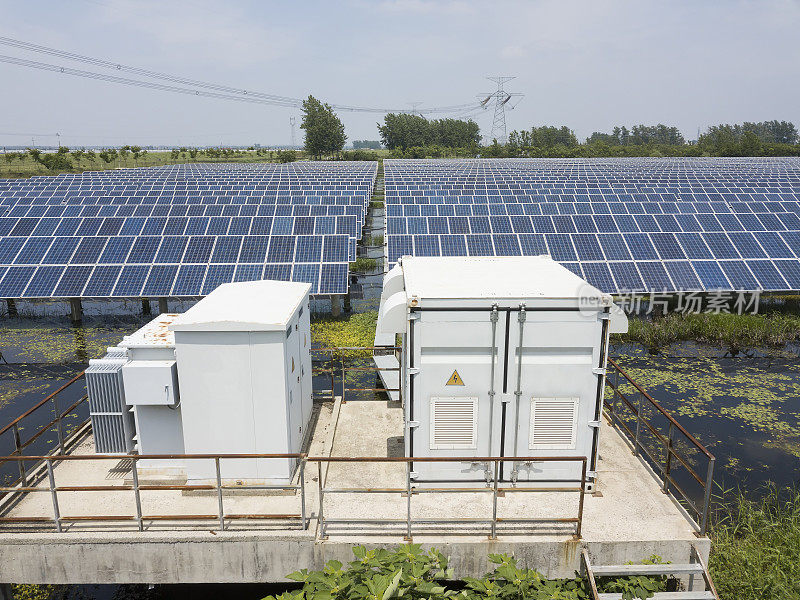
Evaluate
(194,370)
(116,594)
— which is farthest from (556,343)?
(116,594)

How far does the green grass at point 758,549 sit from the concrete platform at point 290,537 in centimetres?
112

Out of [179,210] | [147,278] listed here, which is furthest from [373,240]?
[147,278]

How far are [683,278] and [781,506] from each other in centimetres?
994

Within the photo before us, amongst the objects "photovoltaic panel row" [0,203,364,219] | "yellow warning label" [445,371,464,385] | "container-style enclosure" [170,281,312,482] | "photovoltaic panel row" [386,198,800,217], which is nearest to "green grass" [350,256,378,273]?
"photovoltaic panel row" [0,203,364,219]

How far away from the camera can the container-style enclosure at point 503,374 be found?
6.28 metres

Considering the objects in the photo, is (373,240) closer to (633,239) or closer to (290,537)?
(633,239)

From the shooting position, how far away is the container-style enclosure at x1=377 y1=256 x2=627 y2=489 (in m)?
6.28

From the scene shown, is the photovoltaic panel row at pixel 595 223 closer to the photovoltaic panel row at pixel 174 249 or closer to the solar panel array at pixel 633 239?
the solar panel array at pixel 633 239

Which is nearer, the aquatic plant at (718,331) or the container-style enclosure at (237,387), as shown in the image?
the container-style enclosure at (237,387)

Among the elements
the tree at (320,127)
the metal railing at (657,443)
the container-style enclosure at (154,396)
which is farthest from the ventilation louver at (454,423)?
the tree at (320,127)

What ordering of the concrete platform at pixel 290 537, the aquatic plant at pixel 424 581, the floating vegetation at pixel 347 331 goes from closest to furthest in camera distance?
the aquatic plant at pixel 424 581 → the concrete platform at pixel 290 537 → the floating vegetation at pixel 347 331

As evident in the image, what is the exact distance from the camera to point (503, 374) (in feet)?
21.0

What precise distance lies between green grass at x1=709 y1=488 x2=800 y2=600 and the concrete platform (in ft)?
3.67

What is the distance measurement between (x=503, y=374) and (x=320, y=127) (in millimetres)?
95490
